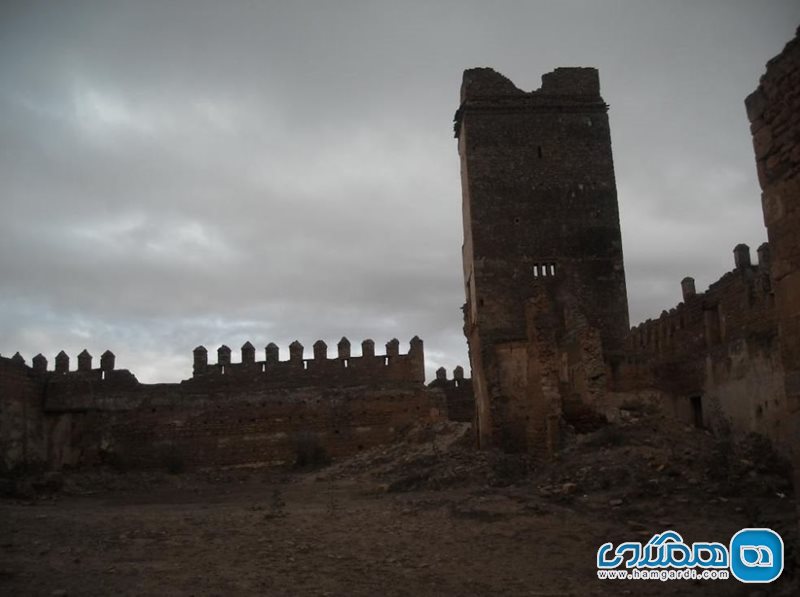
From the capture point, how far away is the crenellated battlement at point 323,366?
24047mm

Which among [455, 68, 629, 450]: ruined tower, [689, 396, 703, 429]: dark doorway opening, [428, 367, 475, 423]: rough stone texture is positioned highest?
[455, 68, 629, 450]: ruined tower

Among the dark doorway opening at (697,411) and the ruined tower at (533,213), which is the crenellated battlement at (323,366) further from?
the dark doorway opening at (697,411)

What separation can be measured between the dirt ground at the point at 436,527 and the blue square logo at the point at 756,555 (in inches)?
4.2

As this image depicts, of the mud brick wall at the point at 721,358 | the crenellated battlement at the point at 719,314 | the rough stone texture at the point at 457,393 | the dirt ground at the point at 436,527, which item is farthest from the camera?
the rough stone texture at the point at 457,393

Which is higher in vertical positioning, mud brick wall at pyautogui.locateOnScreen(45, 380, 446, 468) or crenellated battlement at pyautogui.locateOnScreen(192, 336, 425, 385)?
crenellated battlement at pyautogui.locateOnScreen(192, 336, 425, 385)

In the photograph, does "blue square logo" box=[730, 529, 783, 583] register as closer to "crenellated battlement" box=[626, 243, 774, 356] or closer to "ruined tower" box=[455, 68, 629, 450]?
"crenellated battlement" box=[626, 243, 774, 356]

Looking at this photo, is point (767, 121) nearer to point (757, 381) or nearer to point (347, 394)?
point (757, 381)

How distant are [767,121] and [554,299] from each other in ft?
41.1

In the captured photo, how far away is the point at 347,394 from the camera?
76.4ft

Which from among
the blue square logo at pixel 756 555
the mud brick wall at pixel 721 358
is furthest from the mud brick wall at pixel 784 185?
the mud brick wall at pixel 721 358

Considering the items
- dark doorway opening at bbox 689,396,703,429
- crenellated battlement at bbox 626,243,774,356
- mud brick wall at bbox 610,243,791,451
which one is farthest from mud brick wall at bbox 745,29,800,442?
dark doorway opening at bbox 689,396,703,429

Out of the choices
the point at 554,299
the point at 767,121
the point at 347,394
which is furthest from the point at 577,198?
the point at 767,121

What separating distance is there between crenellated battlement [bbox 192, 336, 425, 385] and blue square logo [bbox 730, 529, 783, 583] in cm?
1718

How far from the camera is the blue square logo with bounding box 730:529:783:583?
598cm
